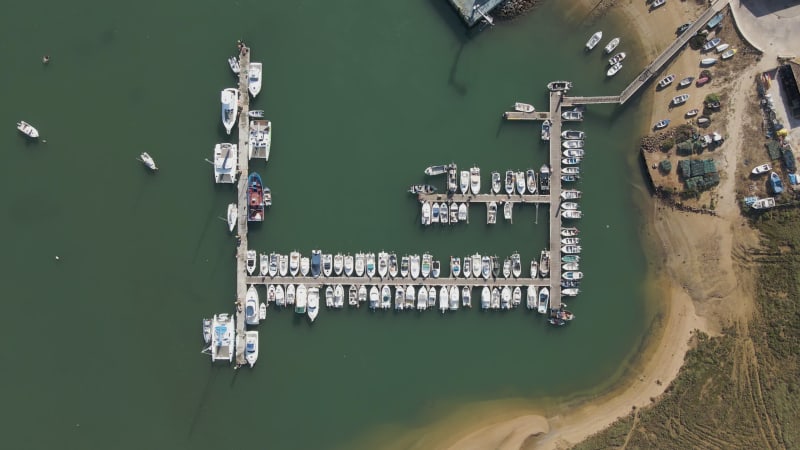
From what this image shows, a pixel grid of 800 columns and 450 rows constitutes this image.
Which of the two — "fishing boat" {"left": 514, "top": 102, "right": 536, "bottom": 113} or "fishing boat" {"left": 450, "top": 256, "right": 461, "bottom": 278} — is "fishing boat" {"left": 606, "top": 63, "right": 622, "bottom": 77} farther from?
"fishing boat" {"left": 450, "top": 256, "right": 461, "bottom": 278}

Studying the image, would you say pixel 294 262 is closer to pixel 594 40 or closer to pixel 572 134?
pixel 572 134

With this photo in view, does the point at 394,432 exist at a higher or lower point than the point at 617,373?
lower

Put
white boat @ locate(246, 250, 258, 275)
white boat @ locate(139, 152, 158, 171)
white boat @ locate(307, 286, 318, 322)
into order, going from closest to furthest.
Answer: white boat @ locate(139, 152, 158, 171)
white boat @ locate(246, 250, 258, 275)
white boat @ locate(307, 286, 318, 322)

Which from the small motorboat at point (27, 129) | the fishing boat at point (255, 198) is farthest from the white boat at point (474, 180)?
the small motorboat at point (27, 129)

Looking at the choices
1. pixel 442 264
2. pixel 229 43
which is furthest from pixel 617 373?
pixel 229 43

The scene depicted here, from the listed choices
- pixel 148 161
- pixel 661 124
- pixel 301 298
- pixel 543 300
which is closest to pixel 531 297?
pixel 543 300

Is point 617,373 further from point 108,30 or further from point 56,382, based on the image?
point 108,30

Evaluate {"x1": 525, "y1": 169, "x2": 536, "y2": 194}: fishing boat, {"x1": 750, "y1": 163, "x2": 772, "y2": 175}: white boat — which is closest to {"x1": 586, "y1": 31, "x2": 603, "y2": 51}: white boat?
{"x1": 525, "y1": 169, "x2": 536, "y2": 194}: fishing boat
